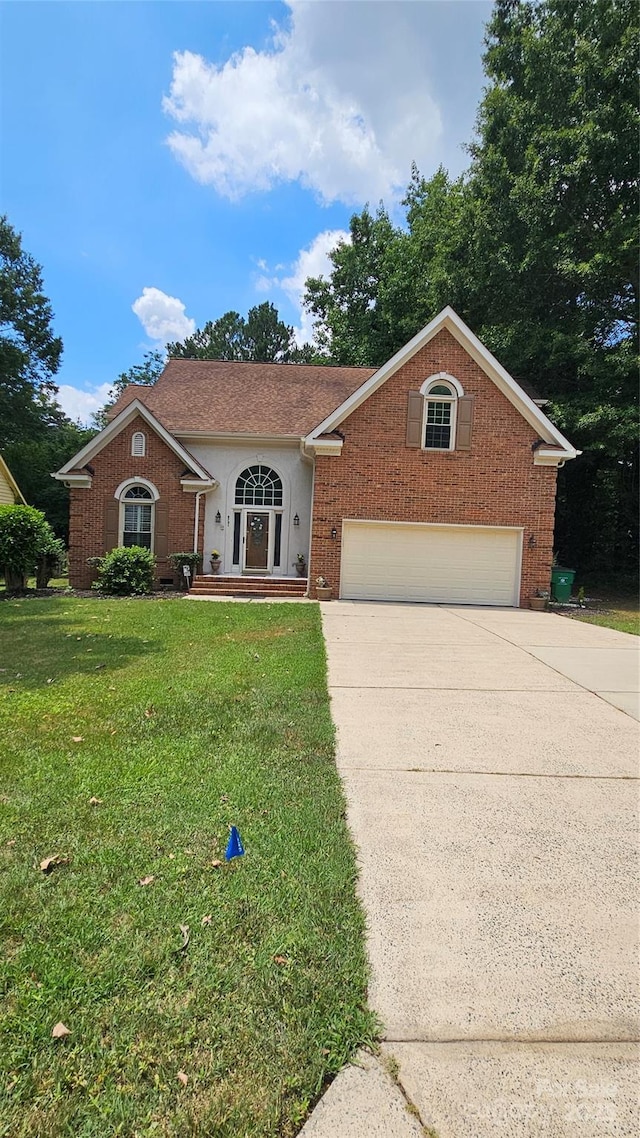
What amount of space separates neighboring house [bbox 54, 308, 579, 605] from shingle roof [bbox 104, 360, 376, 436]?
1768 mm

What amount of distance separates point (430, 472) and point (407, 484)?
0.67 m

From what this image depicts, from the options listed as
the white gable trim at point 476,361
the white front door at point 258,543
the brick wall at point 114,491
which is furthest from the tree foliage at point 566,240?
the brick wall at point 114,491

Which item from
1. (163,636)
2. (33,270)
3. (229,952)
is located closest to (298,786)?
(229,952)

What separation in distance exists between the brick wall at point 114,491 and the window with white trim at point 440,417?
6681 mm

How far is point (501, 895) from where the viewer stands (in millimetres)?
2855

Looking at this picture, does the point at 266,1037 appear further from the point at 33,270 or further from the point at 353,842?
the point at 33,270

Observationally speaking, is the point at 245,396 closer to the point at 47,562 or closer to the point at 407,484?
the point at 407,484

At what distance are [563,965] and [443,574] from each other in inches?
501

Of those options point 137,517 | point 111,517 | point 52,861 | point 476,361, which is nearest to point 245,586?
point 137,517

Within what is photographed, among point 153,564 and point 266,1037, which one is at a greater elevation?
point 153,564

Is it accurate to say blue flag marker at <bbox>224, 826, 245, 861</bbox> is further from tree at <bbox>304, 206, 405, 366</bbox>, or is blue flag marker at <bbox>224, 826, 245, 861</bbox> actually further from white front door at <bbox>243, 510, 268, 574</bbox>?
tree at <bbox>304, 206, 405, 366</bbox>

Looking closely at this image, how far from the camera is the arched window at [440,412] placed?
48.1ft

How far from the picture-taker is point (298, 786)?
382 cm

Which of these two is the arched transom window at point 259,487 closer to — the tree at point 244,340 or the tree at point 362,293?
the tree at point 362,293
